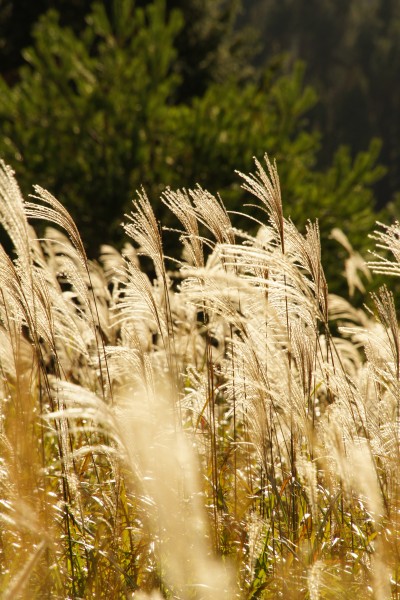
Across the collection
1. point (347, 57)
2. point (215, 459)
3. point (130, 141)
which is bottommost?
point (215, 459)

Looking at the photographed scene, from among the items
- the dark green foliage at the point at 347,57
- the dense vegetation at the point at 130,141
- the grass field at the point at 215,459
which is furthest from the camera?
the dark green foliage at the point at 347,57

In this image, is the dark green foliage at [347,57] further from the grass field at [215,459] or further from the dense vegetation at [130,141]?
the grass field at [215,459]

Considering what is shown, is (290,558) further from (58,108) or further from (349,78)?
(349,78)

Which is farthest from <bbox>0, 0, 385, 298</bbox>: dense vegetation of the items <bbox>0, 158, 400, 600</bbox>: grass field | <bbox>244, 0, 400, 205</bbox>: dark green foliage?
<bbox>244, 0, 400, 205</bbox>: dark green foliage

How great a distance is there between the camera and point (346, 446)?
7.90 ft

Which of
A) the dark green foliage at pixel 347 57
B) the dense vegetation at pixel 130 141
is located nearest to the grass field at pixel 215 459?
the dense vegetation at pixel 130 141

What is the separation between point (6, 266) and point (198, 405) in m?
1.05

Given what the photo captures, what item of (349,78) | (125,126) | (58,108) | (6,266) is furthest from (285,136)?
(349,78)

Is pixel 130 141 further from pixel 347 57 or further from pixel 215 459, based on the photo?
pixel 347 57

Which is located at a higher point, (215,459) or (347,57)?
(347,57)

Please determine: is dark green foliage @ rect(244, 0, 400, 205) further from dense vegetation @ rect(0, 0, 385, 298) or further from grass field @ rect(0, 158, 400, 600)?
grass field @ rect(0, 158, 400, 600)

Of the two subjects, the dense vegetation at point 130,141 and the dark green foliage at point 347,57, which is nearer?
the dense vegetation at point 130,141

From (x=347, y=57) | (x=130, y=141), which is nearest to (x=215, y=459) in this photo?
(x=130, y=141)

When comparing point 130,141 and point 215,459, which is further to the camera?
point 130,141
